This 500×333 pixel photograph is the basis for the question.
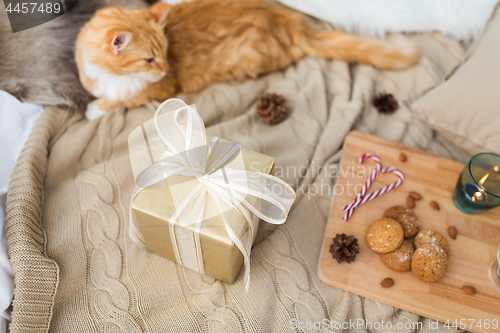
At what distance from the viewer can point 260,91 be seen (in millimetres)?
1059

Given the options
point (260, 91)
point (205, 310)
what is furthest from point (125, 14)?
point (205, 310)

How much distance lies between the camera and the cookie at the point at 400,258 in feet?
2.23

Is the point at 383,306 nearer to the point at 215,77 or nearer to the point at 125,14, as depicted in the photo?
the point at 215,77

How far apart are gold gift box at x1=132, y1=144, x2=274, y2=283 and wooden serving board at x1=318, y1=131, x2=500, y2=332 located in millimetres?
261

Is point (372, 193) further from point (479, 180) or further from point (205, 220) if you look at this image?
point (205, 220)

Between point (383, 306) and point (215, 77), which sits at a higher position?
point (215, 77)

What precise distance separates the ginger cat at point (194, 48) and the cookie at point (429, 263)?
2.29 ft

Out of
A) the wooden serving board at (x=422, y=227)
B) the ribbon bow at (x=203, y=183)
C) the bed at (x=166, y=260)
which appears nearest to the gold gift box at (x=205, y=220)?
the ribbon bow at (x=203, y=183)

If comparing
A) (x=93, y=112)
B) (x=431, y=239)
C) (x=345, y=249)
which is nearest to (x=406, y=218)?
(x=431, y=239)

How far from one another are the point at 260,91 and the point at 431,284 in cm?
74

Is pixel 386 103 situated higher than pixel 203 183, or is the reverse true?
pixel 203 183

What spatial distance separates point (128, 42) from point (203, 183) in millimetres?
514

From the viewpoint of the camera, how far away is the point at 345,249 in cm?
69

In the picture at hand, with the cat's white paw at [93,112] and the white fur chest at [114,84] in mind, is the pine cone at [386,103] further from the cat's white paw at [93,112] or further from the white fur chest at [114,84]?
the cat's white paw at [93,112]
